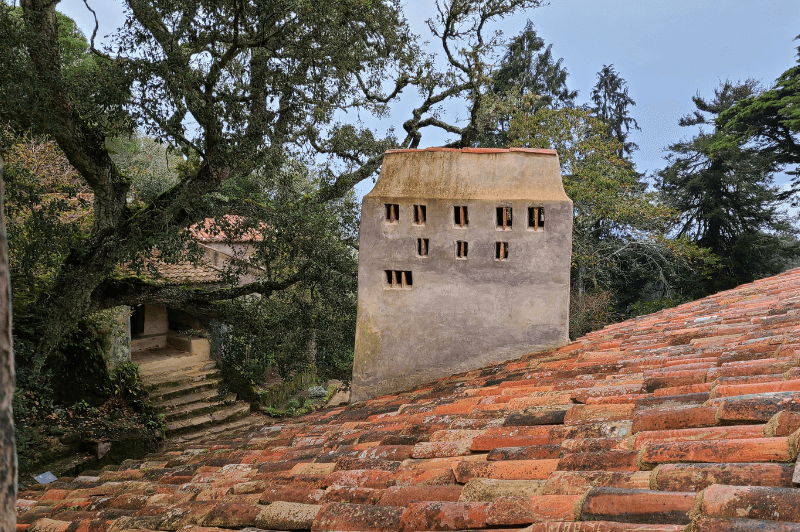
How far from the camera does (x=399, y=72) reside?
448 inches

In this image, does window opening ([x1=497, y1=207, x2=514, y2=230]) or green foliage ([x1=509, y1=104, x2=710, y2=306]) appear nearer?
window opening ([x1=497, y1=207, x2=514, y2=230])

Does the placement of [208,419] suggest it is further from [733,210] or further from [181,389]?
[733,210]

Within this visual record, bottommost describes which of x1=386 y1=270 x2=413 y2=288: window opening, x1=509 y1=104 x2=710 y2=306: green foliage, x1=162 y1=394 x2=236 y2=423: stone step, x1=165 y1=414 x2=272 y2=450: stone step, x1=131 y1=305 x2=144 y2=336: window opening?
x1=165 y1=414 x2=272 y2=450: stone step

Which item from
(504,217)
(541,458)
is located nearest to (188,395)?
(504,217)

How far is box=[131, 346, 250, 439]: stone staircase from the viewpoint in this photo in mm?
13352

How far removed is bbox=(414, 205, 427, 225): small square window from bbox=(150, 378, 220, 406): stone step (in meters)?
10.4

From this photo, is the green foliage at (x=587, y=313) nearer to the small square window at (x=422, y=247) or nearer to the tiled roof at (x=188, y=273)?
the tiled roof at (x=188, y=273)

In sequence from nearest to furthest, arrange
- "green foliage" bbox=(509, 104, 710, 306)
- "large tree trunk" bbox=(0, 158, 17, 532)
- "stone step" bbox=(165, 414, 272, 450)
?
"large tree trunk" bbox=(0, 158, 17, 532) < "stone step" bbox=(165, 414, 272, 450) < "green foliage" bbox=(509, 104, 710, 306)

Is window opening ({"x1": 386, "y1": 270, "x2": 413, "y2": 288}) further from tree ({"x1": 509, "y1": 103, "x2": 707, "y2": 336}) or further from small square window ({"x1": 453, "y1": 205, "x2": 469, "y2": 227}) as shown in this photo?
tree ({"x1": 509, "y1": 103, "x2": 707, "y2": 336})

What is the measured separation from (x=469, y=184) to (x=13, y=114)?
242 inches

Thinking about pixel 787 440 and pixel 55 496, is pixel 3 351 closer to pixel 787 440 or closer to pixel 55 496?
pixel 787 440

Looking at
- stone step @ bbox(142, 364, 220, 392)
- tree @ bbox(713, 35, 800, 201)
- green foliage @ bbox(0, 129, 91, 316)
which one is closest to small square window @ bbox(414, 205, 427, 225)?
green foliage @ bbox(0, 129, 91, 316)

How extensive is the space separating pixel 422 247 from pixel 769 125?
17.6 metres

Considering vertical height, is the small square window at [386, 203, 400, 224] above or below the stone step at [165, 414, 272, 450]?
above
